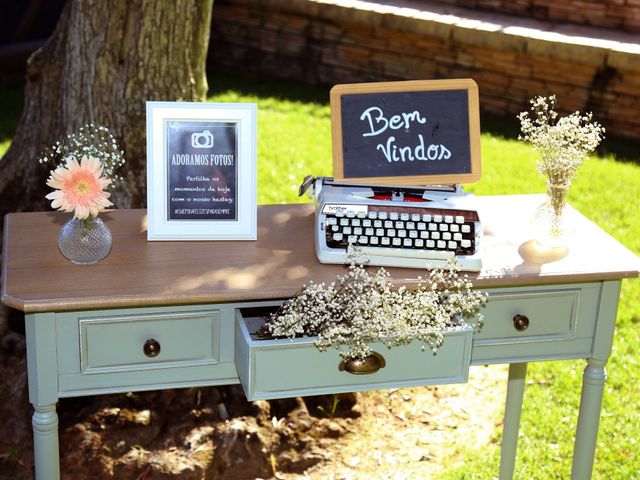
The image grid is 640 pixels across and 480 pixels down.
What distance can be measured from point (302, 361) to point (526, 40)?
198 inches

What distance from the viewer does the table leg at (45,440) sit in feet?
9.41

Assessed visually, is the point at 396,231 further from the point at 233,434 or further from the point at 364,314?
the point at 233,434

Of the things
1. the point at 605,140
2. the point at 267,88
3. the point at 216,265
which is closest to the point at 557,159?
the point at 216,265

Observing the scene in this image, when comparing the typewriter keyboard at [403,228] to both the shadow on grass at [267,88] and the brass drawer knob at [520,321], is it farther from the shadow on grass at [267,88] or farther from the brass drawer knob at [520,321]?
the shadow on grass at [267,88]

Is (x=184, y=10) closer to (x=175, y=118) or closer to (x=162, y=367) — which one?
(x=175, y=118)

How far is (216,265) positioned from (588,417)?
1297mm

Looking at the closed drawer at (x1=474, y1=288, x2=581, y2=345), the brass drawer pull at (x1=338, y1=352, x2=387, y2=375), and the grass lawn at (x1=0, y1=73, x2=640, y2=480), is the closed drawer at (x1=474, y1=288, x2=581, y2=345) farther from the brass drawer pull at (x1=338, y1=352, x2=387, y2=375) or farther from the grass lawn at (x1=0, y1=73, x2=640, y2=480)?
the grass lawn at (x1=0, y1=73, x2=640, y2=480)

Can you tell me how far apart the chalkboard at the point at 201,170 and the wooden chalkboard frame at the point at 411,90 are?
311 millimetres

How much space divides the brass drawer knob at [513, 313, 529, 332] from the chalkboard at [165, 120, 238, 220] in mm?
896

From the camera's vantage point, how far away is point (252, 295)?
2801 millimetres

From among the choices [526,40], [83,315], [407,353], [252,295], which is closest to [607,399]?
[407,353]

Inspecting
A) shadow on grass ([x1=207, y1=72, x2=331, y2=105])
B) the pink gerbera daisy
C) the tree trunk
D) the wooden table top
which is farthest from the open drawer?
shadow on grass ([x1=207, y1=72, x2=331, y2=105])

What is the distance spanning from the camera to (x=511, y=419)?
3846 millimetres

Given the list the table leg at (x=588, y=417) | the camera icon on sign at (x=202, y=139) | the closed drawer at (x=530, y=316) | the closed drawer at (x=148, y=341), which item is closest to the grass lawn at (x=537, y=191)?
the table leg at (x=588, y=417)
